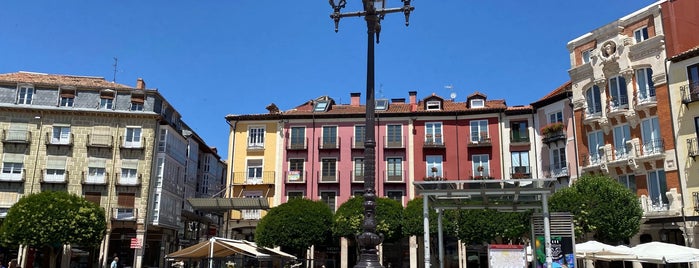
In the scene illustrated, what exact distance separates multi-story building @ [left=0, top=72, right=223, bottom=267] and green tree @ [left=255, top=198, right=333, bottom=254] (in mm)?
11351

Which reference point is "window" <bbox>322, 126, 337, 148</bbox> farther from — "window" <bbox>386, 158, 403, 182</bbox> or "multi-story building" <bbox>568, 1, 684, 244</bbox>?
"multi-story building" <bbox>568, 1, 684, 244</bbox>

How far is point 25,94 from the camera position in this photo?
43.1 m

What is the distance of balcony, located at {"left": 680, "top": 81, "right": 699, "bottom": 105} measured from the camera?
28078 millimetres

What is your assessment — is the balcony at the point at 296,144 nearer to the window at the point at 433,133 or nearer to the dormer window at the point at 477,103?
the window at the point at 433,133

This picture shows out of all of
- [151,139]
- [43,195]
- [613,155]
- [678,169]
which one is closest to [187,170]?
[151,139]

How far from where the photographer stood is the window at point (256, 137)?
141 ft

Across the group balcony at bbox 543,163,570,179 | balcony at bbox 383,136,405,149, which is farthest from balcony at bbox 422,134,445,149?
balcony at bbox 543,163,570,179

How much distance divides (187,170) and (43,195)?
1699cm

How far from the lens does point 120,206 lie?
137 ft

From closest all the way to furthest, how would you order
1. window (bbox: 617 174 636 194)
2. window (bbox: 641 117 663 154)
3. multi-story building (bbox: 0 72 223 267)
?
1. window (bbox: 641 117 663 154)
2. window (bbox: 617 174 636 194)
3. multi-story building (bbox: 0 72 223 267)

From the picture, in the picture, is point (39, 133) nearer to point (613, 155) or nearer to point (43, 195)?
point (43, 195)

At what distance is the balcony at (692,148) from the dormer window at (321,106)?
81.1 ft

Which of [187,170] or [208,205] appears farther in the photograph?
[187,170]

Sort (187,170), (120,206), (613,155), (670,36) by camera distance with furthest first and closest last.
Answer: (187,170), (120,206), (613,155), (670,36)
